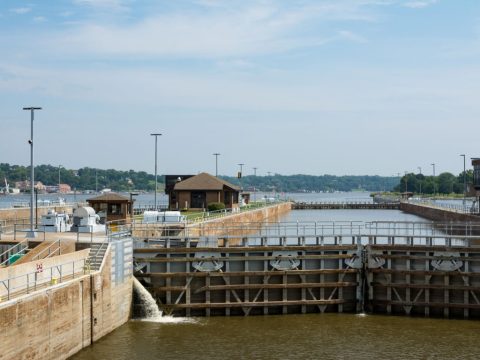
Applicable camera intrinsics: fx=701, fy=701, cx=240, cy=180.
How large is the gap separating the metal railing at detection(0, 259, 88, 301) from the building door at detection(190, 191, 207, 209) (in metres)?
53.3

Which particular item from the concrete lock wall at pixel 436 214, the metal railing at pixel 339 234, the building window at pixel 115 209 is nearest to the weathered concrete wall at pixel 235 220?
the metal railing at pixel 339 234

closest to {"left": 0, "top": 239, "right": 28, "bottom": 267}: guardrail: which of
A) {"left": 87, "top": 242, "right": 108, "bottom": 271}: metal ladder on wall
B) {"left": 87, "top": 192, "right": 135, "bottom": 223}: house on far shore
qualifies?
{"left": 87, "top": 242, "right": 108, "bottom": 271}: metal ladder on wall

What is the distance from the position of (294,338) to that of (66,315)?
35.7 ft

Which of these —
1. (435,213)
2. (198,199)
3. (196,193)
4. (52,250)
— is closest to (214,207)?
(198,199)

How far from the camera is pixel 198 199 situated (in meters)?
86.9

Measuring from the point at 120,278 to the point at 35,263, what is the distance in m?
6.73

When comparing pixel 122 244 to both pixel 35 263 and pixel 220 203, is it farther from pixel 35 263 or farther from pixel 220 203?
pixel 220 203

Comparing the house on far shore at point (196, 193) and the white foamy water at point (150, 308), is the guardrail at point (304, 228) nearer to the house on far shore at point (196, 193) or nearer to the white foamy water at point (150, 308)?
the white foamy water at point (150, 308)

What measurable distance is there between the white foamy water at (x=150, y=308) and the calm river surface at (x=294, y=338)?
280 millimetres

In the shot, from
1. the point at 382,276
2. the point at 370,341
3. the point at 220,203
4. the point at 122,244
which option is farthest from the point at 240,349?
the point at 220,203

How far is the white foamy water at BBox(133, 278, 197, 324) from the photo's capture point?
1441 inches

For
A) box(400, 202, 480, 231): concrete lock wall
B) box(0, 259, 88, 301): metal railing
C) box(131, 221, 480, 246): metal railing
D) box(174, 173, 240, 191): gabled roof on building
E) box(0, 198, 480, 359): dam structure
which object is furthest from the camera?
box(174, 173, 240, 191): gabled roof on building

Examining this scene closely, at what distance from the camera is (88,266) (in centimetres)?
3300

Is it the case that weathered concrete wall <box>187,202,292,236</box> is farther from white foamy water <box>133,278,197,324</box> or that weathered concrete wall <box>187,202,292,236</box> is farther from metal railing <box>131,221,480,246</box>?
white foamy water <box>133,278,197,324</box>
